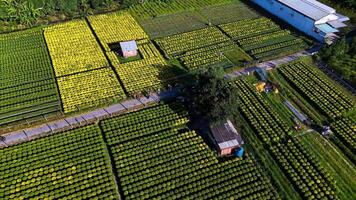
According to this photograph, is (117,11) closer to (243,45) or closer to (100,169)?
(243,45)

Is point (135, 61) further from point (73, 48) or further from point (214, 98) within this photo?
point (214, 98)

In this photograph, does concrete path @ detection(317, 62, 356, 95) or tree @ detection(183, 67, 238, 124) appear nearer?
tree @ detection(183, 67, 238, 124)

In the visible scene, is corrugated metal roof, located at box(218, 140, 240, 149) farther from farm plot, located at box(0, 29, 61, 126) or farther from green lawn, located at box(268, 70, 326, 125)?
farm plot, located at box(0, 29, 61, 126)

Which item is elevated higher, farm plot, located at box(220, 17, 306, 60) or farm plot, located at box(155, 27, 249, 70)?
farm plot, located at box(220, 17, 306, 60)

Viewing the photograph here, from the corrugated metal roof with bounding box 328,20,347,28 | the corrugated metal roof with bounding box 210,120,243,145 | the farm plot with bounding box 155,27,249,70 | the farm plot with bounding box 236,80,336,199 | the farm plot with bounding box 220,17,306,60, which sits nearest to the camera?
the farm plot with bounding box 236,80,336,199

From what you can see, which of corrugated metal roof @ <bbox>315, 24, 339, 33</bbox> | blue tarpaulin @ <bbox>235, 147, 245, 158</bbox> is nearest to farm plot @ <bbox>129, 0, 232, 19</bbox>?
corrugated metal roof @ <bbox>315, 24, 339, 33</bbox>

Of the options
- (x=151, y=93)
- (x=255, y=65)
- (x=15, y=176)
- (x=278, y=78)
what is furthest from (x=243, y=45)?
(x=15, y=176)
